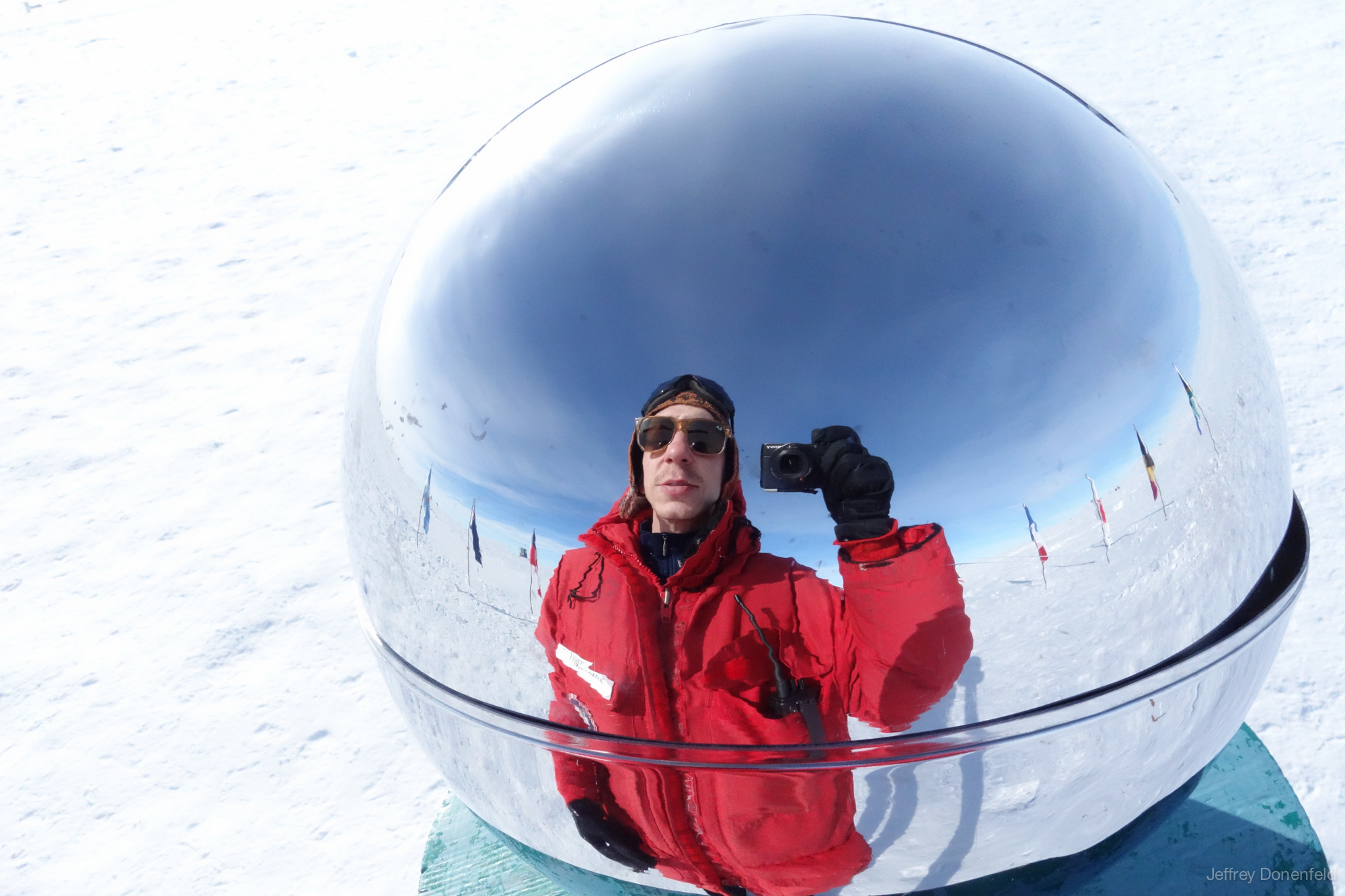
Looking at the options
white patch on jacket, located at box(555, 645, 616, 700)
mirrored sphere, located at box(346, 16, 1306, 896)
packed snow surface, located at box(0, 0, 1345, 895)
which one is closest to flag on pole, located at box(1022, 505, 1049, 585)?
mirrored sphere, located at box(346, 16, 1306, 896)

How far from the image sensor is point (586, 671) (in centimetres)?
119

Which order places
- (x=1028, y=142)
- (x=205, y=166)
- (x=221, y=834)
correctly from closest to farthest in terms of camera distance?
(x=1028, y=142) < (x=221, y=834) < (x=205, y=166)

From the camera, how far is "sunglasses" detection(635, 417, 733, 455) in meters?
1.09

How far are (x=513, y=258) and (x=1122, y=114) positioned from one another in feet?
12.1

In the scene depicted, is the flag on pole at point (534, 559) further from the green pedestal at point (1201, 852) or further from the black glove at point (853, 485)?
the green pedestal at point (1201, 852)

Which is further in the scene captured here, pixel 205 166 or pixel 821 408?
pixel 205 166

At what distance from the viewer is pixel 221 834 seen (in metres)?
2.20

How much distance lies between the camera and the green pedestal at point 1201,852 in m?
1.77

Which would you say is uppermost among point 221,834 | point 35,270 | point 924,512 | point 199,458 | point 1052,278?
point 1052,278

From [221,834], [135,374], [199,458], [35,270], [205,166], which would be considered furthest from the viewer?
[205,166]

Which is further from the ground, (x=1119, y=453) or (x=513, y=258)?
(x=513, y=258)

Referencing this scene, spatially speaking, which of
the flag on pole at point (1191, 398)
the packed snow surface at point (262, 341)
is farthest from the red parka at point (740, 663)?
the packed snow surface at point (262, 341)

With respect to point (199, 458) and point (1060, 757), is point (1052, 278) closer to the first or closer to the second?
point (1060, 757)

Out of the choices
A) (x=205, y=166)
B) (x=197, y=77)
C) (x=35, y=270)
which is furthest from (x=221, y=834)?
(x=197, y=77)
